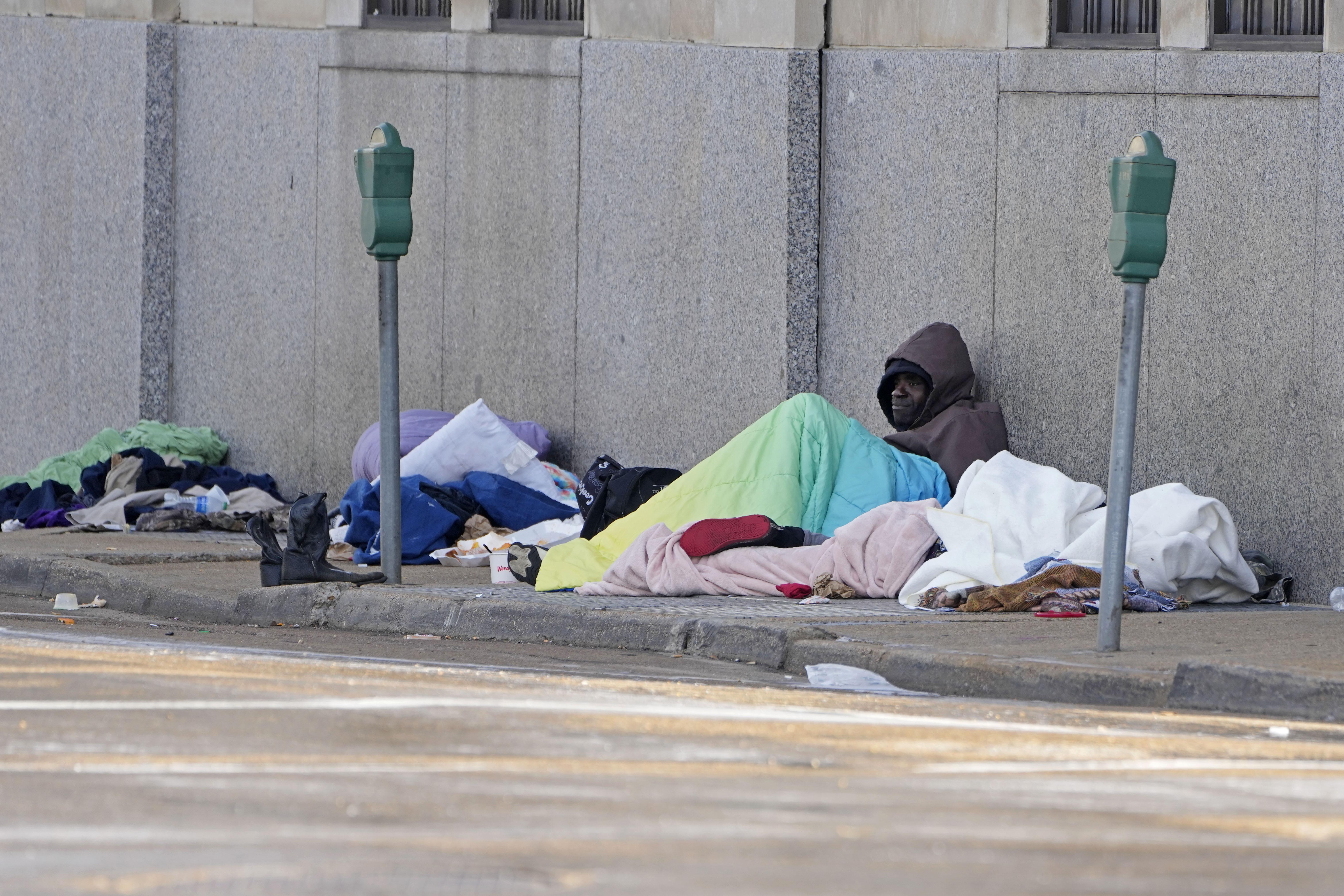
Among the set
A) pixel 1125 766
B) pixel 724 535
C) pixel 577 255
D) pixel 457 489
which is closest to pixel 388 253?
pixel 724 535

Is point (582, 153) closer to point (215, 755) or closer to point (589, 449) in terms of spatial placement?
point (589, 449)

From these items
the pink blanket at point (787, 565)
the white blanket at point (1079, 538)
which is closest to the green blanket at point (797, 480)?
the pink blanket at point (787, 565)

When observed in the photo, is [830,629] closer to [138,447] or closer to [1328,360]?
[1328,360]

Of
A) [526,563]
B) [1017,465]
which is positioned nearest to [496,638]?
[526,563]

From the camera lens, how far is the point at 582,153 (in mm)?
13602

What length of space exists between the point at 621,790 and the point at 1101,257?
6748mm

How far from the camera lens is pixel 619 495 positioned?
11.8 meters

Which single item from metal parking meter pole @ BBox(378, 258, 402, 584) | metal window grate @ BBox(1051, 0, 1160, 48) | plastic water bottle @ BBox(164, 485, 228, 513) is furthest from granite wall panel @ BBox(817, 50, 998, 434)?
plastic water bottle @ BBox(164, 485, 228, 513)

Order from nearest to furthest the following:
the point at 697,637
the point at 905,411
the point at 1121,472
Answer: the point at 1121,472 → the point at 697,637 → the point at 905,411

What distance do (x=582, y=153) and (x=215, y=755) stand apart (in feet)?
28.0

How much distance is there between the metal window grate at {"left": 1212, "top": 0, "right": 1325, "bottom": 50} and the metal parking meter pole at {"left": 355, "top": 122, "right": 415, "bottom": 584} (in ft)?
12.8

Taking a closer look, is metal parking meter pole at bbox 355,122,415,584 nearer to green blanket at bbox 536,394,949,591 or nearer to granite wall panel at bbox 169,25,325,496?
green blanket at bbox 536,394,949,591

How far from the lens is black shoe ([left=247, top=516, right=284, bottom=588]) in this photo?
1041 cm

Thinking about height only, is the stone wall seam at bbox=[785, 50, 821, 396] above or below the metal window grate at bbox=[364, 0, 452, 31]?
below
